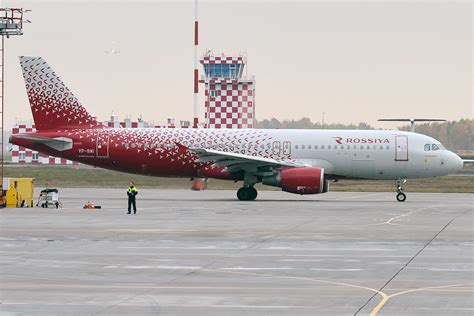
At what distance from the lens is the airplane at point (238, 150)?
1999 inches

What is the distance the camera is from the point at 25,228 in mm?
32875

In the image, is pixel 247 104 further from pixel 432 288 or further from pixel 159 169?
pixel 432 288

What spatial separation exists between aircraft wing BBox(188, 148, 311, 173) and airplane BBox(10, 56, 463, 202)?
8 centimetres

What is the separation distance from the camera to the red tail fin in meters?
52.1

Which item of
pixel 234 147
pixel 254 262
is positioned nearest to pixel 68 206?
pixel 234 147

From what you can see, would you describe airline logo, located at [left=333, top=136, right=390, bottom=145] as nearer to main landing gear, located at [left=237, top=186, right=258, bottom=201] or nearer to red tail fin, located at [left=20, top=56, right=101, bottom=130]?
main landing gear, located at [left=237, top=186, right=258, bottom=201]

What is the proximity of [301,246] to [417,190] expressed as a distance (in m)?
37.2

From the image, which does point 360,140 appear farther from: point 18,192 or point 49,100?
point 18,192

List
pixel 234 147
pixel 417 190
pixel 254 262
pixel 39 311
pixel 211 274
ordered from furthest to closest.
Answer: pixel 417 190
pixel 234 147
pixel 254 262
pixel 211 274
pixel 39 311

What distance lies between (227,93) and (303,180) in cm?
3720

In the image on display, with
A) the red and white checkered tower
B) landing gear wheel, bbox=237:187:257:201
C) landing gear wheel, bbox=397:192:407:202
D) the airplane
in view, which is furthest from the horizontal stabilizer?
the red and white checkered tower

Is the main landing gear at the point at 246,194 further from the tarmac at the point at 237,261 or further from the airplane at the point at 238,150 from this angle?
the tarmac at the point at 237,261

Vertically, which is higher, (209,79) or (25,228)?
(209,79)

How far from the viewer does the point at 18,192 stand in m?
44.4
